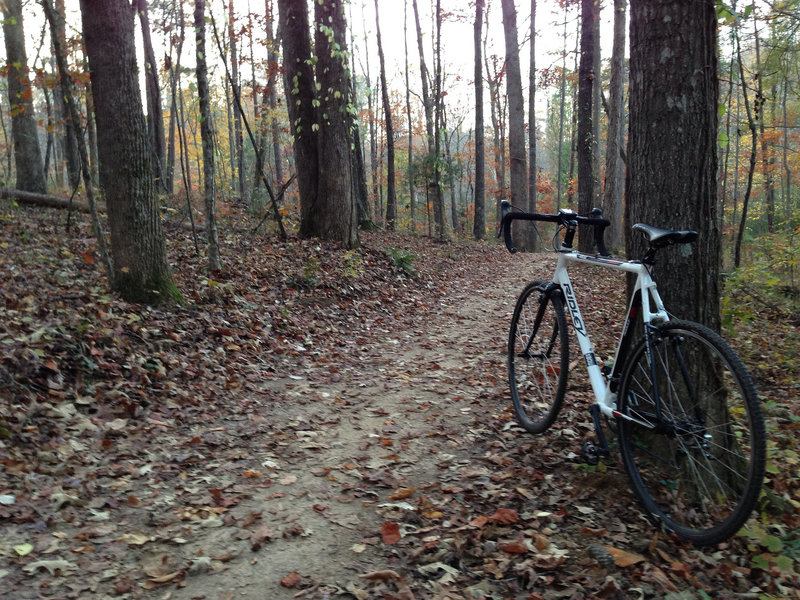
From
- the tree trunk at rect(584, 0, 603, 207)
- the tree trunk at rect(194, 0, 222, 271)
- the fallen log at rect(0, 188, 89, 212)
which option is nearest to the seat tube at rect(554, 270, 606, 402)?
the tree trunk at rect(194, 0, 222, 271)

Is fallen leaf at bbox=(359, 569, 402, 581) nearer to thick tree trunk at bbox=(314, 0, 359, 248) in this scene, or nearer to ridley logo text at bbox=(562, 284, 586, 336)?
ridley logo text at bbox=(562, 284, 586, 336)

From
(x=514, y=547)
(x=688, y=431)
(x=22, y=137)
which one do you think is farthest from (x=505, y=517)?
(x=22, y=137)

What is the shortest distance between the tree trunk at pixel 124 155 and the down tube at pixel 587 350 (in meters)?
4.55

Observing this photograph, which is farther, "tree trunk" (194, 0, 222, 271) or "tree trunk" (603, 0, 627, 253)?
"tree trunk" (603, 0, 627, 253)

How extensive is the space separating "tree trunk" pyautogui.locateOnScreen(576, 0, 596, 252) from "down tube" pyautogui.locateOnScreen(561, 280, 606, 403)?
9930mm

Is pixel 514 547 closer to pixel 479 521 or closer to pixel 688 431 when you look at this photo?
pixel 479 521

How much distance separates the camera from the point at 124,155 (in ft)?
19.1

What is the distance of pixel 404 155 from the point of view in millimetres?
43000

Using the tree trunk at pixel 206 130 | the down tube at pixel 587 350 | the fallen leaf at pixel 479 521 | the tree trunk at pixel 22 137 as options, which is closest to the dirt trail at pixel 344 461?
the fallen leaf at pixel 479 521

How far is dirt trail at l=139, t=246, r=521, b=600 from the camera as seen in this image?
257 cm

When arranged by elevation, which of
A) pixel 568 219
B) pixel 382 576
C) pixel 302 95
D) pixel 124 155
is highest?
pixel 302 95

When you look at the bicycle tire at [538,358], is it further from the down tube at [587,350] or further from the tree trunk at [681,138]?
the tree trunk at [681,138]

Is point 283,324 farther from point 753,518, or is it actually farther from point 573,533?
point 753,518

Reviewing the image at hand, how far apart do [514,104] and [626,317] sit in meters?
16.0
